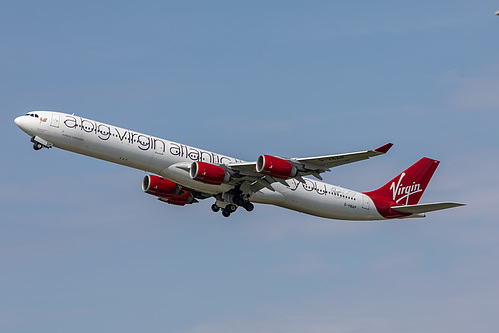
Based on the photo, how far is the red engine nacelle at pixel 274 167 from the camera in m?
53.8

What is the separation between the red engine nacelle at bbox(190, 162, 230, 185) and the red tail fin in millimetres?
15681

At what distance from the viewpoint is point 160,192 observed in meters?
61.7

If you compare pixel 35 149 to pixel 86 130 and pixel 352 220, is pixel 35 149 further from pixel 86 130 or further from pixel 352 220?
pixel 352 220

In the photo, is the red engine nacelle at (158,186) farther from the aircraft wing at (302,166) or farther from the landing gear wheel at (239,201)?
the aircraft wing at (302,166)

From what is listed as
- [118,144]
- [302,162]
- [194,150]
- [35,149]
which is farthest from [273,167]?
[35,149]

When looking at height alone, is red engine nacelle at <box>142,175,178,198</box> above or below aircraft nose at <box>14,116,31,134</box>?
below

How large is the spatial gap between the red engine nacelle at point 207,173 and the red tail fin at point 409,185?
15681mm

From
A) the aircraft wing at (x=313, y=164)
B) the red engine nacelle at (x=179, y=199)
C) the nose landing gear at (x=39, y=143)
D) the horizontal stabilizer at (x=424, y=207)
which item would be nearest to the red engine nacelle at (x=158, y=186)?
the red engine nacelle at (x=179, y=199)

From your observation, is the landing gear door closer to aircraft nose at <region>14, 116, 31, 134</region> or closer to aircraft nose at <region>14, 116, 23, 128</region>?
aircraft nose at <region>14, 116, 31, 134</region>

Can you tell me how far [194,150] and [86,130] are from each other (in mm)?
7754

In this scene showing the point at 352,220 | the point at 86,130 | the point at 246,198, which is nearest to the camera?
the point at 86,130

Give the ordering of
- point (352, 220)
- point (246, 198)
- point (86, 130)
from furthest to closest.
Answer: point (352, 220) < point (246, 198) < point (86, 130)

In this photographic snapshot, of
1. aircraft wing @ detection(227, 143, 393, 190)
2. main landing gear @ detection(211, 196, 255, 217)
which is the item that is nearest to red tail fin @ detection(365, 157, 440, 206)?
aircraft wing @ detection(227, 143, 393, 190)

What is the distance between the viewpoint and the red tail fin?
66.3 meters
